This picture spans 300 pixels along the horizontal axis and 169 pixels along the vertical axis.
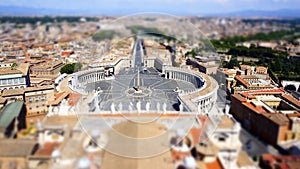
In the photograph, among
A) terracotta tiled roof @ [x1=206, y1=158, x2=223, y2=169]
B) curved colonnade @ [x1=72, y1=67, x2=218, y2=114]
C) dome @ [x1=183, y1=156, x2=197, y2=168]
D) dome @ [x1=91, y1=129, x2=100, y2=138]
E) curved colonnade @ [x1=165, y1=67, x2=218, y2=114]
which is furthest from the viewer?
curved colonnade @ [x1=72, y1=67, x2=218, y2=114]

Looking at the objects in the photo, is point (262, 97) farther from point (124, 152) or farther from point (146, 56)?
point (146, 56)

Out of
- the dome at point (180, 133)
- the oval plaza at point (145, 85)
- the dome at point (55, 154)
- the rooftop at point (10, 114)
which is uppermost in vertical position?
the rooftop at point (10, 114)

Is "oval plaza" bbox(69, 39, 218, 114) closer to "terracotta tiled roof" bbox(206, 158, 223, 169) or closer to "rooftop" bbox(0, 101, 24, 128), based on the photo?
"rooftop" bbox(0, 101, 24, 128)

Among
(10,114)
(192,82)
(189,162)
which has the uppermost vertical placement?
(10,114)

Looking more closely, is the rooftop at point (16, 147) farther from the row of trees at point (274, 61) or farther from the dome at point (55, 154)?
the row of trees at point (274, 61)

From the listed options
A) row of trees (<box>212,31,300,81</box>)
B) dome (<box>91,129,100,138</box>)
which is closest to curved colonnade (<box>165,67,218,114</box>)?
dome (<box>91,129,100,138</box>)

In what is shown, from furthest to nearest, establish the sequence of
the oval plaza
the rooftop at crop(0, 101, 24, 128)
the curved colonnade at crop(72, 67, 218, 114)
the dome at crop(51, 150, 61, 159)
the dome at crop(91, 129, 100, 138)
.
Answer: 1. the oval plaza
2. the curved colonnade at crop(72, 67, 218, 114)
3. the rooftop at crop(0, 101, 24, 128)
4. the dome at crop(91, 129, 100, 138)
5. the dome at crop(51, 150, 61, 159)

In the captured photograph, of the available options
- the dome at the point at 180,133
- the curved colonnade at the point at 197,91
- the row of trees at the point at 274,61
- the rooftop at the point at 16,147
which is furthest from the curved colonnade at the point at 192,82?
the rooftop at the point at 16,147

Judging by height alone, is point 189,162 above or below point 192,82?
above

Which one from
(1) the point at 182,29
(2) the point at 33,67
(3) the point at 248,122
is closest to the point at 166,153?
(3) the point at 248,122

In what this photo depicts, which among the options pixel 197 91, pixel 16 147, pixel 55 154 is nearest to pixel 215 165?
pixel 55 154

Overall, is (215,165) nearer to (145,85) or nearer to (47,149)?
(47,149)

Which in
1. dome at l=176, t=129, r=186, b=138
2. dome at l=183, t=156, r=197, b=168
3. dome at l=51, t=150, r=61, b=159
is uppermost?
dome at l=176, t=129, r=186, b=138
